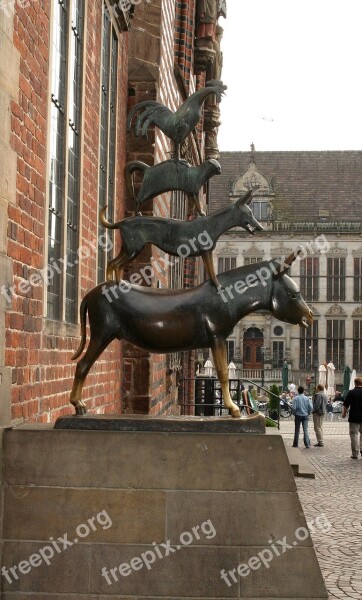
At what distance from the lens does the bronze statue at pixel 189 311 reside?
4230 mm

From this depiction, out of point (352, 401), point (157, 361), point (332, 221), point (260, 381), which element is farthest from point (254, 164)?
point (157, 361)

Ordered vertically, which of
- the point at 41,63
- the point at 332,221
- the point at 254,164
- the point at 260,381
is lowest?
the point at 260,381

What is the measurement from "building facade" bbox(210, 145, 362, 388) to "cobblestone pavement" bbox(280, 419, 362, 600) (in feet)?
122

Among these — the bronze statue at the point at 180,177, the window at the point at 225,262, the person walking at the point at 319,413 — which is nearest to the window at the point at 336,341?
the window at the point at 225,262

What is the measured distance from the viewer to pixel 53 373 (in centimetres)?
577

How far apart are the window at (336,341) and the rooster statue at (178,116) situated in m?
53.2

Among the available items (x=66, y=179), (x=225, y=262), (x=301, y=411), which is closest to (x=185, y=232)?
(x=66, y=179)

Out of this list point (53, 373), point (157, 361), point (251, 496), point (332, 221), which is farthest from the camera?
point (332, 221)

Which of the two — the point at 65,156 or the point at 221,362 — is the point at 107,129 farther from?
the point at 221,362

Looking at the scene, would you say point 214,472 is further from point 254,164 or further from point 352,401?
point 254,164

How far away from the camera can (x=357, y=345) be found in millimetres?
57281

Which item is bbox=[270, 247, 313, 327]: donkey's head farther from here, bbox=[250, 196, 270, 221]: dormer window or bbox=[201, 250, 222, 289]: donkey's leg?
bbox=[250, 196, 270, 221]: dormer window

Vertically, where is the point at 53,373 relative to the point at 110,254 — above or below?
below

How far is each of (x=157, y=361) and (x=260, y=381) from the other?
44.8m
